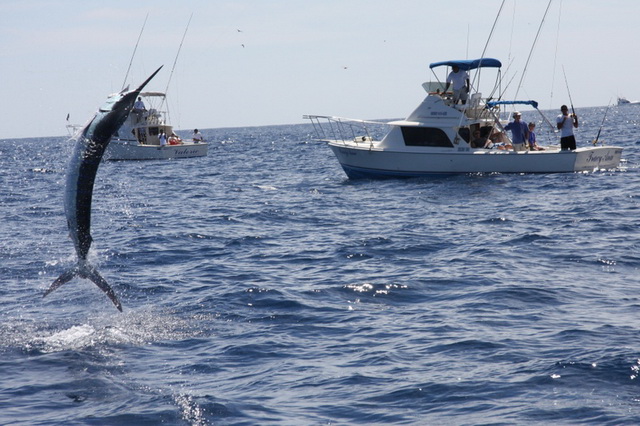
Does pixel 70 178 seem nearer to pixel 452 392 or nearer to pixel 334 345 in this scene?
pixel 334 345

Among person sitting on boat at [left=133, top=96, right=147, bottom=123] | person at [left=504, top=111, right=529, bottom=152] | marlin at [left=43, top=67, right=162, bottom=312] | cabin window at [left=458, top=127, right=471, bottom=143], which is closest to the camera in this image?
marlin at [left=43, top=67, right=162, bottom=312]

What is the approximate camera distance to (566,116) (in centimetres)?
2258

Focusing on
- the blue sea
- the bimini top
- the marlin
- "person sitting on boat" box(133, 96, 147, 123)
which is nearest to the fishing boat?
the bimini top

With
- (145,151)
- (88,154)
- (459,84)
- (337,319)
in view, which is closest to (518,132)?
(459,84)

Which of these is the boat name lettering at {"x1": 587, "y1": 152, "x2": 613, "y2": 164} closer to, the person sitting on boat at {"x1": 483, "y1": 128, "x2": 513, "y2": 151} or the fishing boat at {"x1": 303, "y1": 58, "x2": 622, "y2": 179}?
the fishing boat at {"x1": 303, "y1": 58, "x2": 622, "y2": 179}

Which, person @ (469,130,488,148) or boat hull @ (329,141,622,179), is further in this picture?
person @ (469,130,488,148)

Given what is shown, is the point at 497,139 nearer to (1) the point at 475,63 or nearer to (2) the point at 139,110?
(1) the point at 475,63

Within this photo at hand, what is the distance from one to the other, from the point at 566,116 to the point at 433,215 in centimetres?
731

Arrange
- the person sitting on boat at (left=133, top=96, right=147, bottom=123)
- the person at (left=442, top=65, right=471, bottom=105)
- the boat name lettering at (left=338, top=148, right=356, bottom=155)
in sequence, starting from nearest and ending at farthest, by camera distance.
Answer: the person at (left=442, top=65, right=471, bottom=105) → the boat name lettering at (left=338, top=148, right=356, bottom=155) → the person sitting on boat at (left=133, top=96, right=147, bottom=123)

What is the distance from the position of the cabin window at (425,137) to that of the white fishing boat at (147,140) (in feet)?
76.0

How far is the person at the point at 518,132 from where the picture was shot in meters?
23.4

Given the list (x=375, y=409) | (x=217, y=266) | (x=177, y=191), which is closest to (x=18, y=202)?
(x=177, y=191)

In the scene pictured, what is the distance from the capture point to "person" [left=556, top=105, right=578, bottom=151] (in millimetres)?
22641

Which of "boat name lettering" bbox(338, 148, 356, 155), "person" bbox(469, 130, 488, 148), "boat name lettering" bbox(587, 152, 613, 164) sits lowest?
"boat name lettering" bbox(587, 152, 613, 164)
